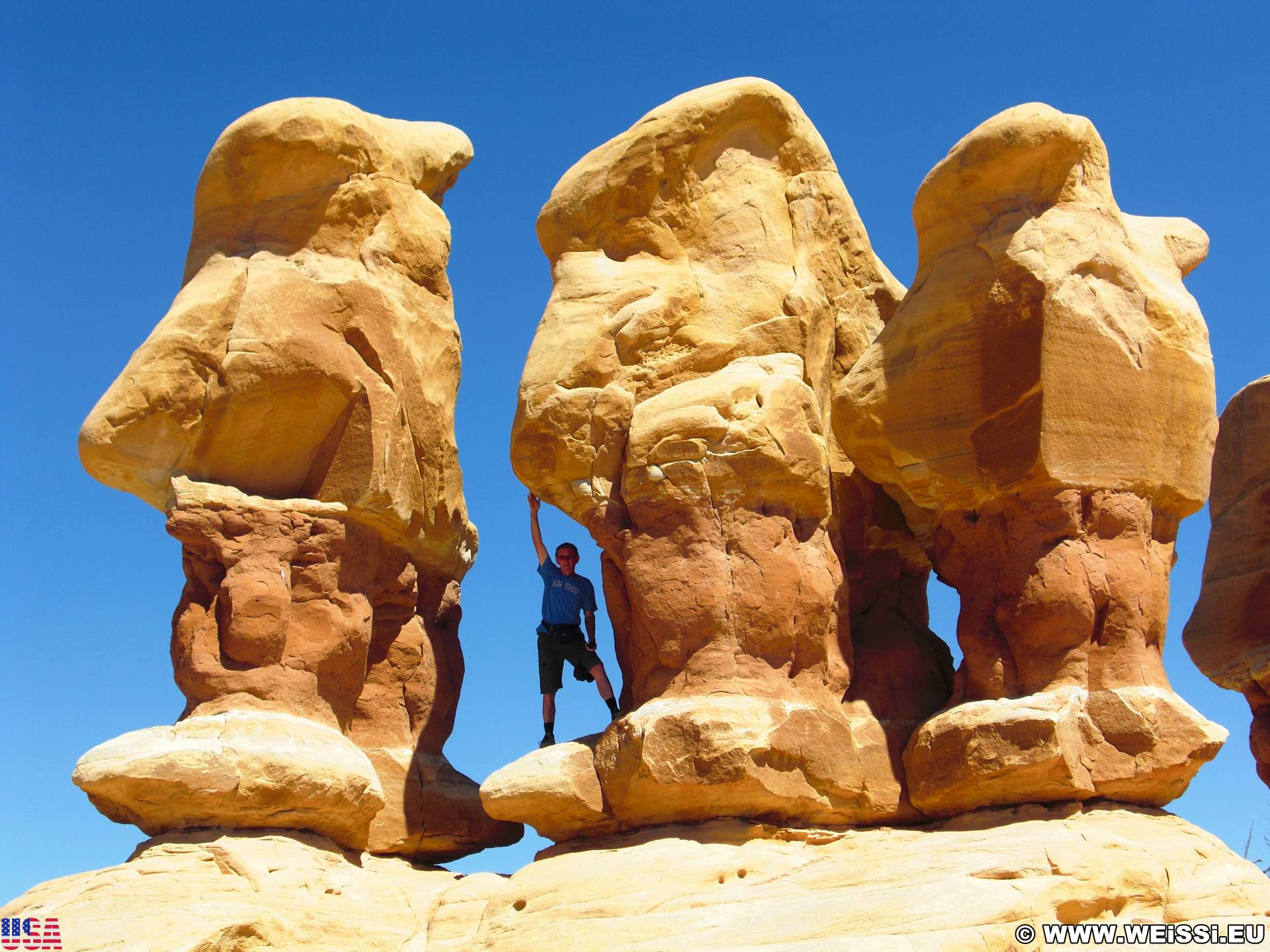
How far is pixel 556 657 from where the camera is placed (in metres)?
12.3

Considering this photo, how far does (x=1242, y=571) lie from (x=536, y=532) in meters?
5.49

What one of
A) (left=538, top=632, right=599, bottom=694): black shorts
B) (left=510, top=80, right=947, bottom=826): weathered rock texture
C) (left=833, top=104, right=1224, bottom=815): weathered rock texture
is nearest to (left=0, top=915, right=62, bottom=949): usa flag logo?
(left=510, top=80, right=947, bottom=826): weathered rock texture

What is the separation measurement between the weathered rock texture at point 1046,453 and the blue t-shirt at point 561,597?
7.30ft

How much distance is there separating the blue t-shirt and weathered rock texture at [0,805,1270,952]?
170 cm

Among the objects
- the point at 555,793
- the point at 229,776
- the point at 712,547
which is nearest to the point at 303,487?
the point at 229,776

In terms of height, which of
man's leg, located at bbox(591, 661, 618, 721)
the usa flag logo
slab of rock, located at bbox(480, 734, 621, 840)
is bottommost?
the usa flag logo

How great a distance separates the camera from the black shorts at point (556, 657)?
12273mm

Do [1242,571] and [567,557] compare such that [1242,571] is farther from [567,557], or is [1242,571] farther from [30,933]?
[30,933]

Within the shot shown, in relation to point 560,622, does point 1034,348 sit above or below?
above

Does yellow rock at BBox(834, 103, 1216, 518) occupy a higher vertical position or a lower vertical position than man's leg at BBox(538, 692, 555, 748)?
higher

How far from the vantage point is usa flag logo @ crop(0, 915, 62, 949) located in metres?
10.0

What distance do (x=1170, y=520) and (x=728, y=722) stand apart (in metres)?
3.07

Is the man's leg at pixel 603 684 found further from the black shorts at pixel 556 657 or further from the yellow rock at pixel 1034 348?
the yellow rock at pixel 1034 348

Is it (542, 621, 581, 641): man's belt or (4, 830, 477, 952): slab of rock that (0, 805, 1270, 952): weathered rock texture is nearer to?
(4, 830, 477, 952): slab of rock
